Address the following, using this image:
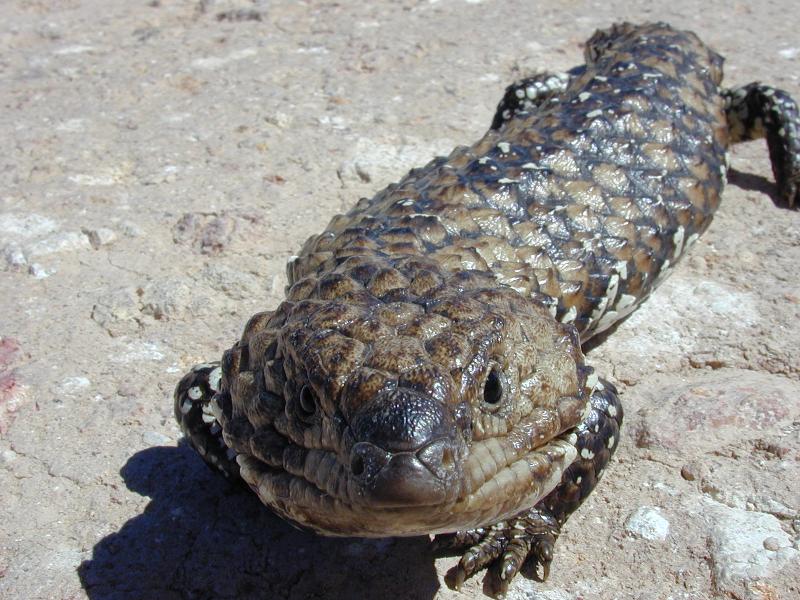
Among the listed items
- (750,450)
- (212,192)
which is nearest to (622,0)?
(212,192)


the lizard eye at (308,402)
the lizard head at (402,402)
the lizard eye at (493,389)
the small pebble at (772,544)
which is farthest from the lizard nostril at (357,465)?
the small pebble at (772,544)

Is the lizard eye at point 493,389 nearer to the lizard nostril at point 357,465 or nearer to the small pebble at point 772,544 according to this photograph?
the lizard nostril at point 357,465

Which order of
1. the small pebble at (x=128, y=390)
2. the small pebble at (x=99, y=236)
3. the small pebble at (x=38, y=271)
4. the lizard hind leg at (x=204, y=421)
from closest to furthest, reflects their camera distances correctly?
the lizard hind leg at (x=204, y=421) < the small pebble at (x=128, y=390) < the small pebble at (x=38, y=271) < the small pebble at (x=99, y=236)

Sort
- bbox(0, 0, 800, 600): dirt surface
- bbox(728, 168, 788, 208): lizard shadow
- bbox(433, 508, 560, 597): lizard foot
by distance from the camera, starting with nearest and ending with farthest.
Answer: bbox(433, 508, 560, 597): lizard foot → bbox(0, 0, 800, 600): dirt surface → bbox(728, 168, 788, 208): lizard shadow

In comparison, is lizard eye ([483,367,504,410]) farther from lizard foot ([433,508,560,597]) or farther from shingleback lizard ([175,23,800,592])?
lizard foot ([433,508,560,597])

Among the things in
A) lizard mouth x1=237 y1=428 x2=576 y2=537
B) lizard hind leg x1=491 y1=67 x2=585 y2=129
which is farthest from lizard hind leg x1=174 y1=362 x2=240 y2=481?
lizard hind leg x1=491 y1=67 x2=585 y2=129

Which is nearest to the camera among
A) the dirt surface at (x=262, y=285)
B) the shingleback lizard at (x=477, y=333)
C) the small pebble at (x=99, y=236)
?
the shingleback lizard at (x=477, y=333)
